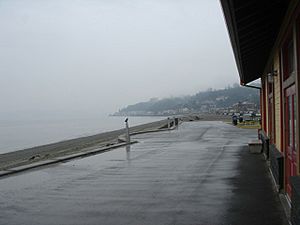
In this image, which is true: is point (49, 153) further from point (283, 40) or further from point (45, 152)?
point (283, 40)

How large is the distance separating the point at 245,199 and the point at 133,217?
2.39 m

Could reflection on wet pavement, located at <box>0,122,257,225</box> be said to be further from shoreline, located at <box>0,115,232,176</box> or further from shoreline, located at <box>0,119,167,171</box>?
shoreline, located at <box>0,119,167,171</box>

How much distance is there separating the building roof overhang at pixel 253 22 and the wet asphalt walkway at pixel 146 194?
10.0ft

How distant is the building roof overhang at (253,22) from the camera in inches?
264

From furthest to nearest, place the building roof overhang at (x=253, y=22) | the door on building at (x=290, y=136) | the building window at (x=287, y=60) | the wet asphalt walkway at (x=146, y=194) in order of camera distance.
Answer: the building window at (x=287, y=60) < the wet asphalt walkway at (x=146, y=194) < the door on building at (x=290, y=136) < the building roof overhang at (x=253, y=22)

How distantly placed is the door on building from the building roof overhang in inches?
52.0

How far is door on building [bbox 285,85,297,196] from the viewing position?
7.12m

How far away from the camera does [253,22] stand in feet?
26.8

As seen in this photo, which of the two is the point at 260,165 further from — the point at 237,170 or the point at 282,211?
the point at 282,211

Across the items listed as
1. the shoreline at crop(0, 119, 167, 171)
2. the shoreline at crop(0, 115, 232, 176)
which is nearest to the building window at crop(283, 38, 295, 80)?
the shoreline at crop(0, 115, 232, 176)

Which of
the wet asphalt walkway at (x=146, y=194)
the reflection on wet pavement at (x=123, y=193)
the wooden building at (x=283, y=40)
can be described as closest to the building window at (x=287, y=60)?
the wooden building at (x=283, y=40)

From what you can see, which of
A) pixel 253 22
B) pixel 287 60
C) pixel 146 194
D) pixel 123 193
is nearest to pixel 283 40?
pixel 287 60

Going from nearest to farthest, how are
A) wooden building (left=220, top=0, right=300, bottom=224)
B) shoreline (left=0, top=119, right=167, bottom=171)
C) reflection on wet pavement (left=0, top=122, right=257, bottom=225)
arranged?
wooden building (left=220, top=0, right=300, bottom=224) → reflection on wet pavement (left=0, top=122, right=257, bottom=225) → shoreline (left=0, top=119, right=167, bottom=171)

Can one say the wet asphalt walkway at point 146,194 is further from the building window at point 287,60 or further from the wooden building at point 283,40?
the building window at point 287,60
